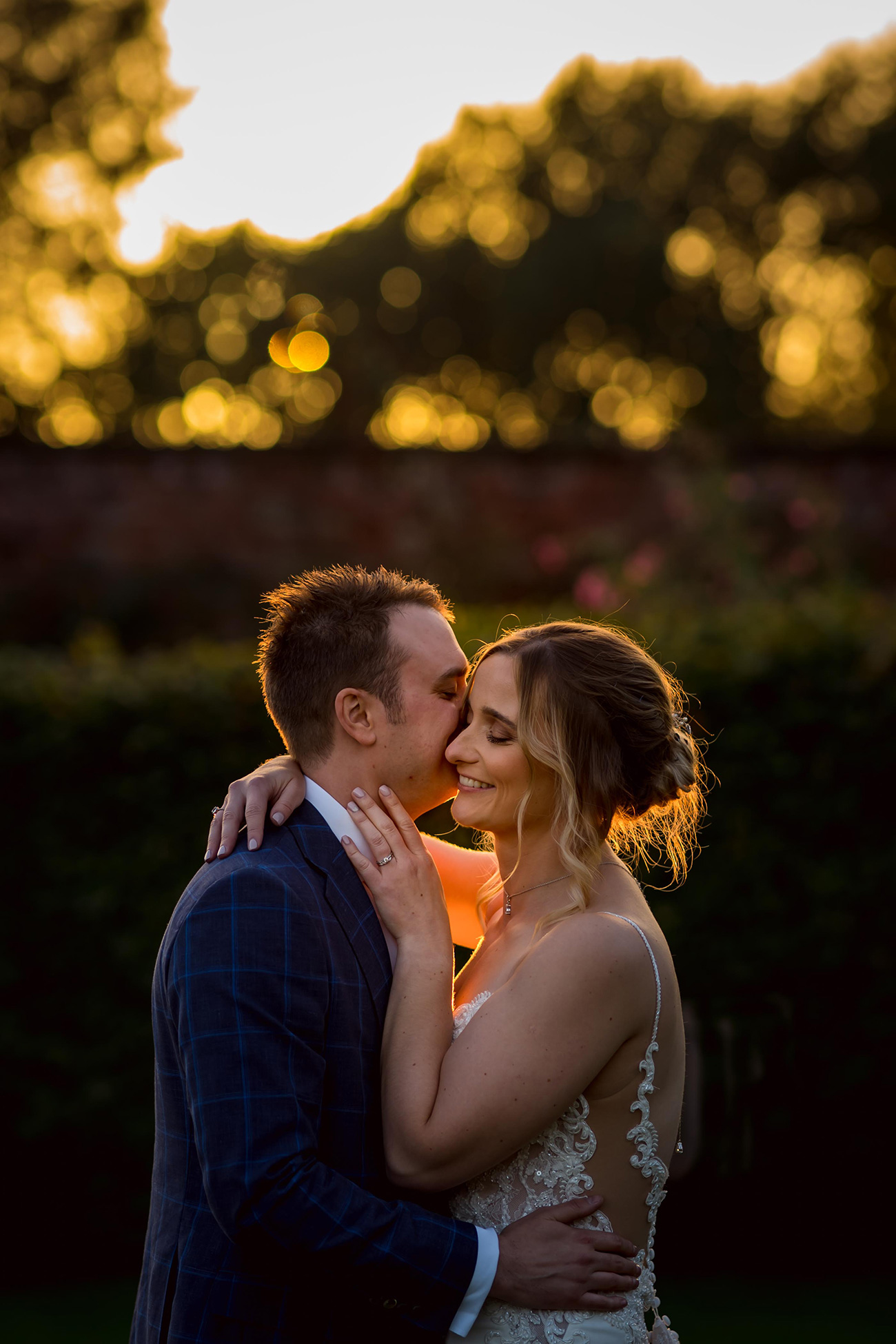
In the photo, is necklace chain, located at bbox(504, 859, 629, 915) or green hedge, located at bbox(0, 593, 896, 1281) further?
green hedge, located at bbox(0, 593, 896, 1281)

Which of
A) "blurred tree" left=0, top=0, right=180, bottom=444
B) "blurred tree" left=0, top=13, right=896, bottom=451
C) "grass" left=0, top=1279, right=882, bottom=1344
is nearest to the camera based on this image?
"grass" left=0, top=1279, right=882, bottom=1344

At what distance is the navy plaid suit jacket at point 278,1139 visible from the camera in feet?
7.11

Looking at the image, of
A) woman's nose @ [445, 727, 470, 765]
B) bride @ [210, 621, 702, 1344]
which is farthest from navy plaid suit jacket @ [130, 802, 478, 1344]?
woman's nose @ [445, 727, 470, 765]

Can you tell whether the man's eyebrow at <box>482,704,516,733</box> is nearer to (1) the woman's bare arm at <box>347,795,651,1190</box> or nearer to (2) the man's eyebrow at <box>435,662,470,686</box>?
(2) the man's eyebrow at <box>435,662,470,686</box>

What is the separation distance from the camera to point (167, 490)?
38.3 ft

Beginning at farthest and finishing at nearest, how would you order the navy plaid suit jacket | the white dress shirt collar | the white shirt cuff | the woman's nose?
the woman's nose → the white dress shirt collar → the white shirt cuff → the navy plaid suit jacket

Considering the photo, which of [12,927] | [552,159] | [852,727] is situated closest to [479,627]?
[852,727]

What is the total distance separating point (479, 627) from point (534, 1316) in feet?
12.7

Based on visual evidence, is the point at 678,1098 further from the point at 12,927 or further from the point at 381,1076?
the point at 12,927

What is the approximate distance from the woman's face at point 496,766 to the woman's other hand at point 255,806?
1.30 feet

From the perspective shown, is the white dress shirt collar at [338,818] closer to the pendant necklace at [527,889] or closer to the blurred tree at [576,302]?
the pendant necklace at [527,889]

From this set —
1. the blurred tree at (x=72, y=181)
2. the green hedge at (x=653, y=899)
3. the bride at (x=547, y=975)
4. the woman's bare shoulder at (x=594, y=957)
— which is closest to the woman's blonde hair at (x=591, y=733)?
the bride at (x=547, y=975)

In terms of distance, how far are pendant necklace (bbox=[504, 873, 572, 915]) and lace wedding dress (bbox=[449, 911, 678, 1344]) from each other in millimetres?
277

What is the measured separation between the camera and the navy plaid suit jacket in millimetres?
2166
